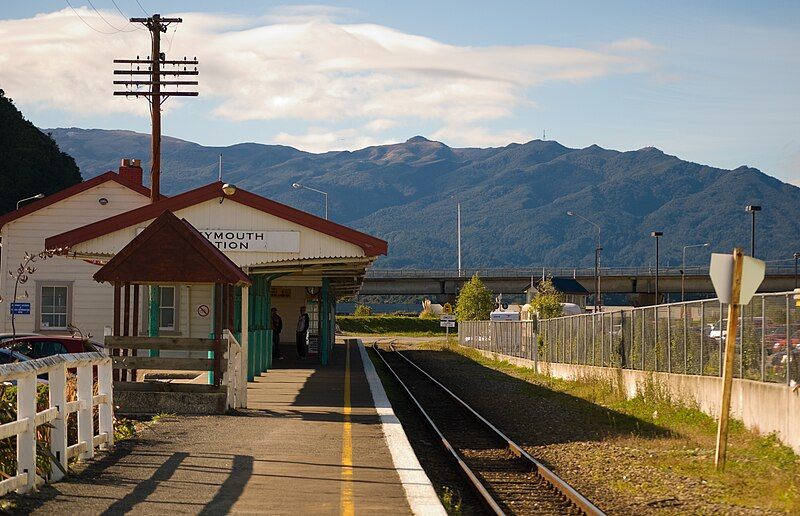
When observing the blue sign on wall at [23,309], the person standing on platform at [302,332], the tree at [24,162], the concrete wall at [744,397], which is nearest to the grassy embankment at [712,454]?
the concrete wall at [744,397]

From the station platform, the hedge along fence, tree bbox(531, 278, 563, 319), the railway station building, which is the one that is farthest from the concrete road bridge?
the station platform

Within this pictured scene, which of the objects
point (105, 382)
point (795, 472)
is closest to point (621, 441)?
point (795, 472)

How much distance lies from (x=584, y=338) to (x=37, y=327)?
18046mm

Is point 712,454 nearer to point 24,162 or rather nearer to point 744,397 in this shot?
point 744,397

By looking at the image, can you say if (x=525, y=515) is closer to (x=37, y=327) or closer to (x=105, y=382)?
(x=105, y=382)

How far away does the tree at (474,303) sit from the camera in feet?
286

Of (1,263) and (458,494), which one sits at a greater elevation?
(1,263)

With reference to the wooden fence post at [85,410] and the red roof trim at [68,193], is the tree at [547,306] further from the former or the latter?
the wooden fence post at [85,410]

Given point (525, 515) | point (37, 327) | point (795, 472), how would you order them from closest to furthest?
point (525, 515) < point (795, 472) < point (37, 327)

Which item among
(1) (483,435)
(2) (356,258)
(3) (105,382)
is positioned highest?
(2) (356,258)

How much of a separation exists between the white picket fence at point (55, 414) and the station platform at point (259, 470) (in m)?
0.22

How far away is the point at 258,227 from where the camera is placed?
28.4 m

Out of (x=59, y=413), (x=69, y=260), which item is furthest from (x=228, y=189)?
(x=59, y=413)

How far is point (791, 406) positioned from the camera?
16078mm
